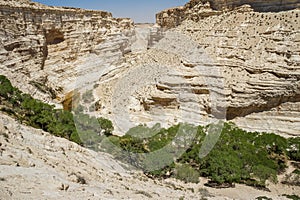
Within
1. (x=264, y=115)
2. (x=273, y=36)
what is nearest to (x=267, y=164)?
(x=264, y=115)

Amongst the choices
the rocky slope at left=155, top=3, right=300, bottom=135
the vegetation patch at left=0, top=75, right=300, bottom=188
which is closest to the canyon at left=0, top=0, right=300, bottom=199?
the rocky slope at left=155, top=3, right=300, bottom=135

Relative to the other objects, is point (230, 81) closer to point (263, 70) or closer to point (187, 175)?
point (263, 70)

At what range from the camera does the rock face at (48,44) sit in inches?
714

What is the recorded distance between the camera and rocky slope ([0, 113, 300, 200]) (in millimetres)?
6434

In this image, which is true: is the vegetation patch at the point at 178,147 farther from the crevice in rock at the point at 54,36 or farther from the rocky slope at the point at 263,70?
the crevice in rock at the point at 54,36

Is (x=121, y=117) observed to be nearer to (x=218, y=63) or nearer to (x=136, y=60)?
(x=218, y=63)

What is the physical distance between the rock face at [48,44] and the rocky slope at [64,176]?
27.7 ft

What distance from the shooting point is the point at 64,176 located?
26.6ft

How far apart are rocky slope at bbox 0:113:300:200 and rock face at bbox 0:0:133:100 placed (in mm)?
8444

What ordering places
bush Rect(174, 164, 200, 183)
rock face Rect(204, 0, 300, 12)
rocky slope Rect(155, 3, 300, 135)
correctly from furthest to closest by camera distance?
rock face Rect(204, 0, 300, 12)
rocky slope Rect(155, 3, 300, 135)
bush Rect(174, 164, 200, 183)

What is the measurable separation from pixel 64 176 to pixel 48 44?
1676cm

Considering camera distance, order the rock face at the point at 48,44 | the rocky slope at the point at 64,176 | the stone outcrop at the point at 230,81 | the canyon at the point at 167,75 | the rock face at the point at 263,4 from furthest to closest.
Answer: the rock face at the point at 263,4, the rock face at the point at 48,44, the stone outcrop at the point at 230,81, the canyon at the point at 167,75, the rocky slope at the point at 64,176

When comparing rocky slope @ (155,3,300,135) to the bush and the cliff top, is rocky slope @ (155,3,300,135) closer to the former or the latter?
the bush

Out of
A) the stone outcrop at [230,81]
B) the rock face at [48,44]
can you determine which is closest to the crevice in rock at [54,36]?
the rock face at [48,44]
